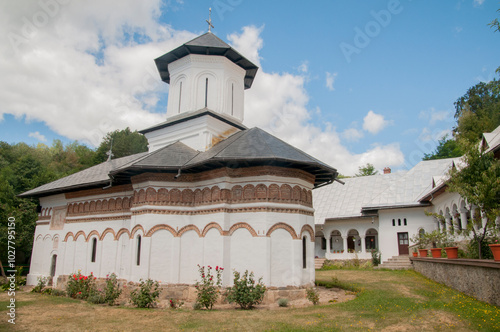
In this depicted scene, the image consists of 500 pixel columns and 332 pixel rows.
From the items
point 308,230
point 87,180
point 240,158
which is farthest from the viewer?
point 87,180

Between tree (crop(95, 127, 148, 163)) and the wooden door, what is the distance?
28.9 m

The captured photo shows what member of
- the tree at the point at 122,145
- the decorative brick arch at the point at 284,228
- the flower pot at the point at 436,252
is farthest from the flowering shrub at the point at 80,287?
the tree at the point at 122,145

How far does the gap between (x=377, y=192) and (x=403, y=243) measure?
4.42m

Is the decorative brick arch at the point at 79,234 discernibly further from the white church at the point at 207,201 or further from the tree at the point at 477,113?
the tree at the point at 477,113

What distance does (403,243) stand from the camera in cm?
2086

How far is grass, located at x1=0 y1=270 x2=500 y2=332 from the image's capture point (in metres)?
7.02

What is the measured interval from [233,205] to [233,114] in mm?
5813

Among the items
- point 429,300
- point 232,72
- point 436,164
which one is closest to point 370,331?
point 429,300

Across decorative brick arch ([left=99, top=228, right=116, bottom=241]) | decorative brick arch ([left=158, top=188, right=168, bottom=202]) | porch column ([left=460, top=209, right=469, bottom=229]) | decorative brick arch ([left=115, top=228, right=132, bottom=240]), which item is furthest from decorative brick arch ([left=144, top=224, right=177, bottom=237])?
porch column ([left=460, top=209, right=469, bottom=229])

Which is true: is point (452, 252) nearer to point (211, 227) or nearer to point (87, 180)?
point (211, 227)

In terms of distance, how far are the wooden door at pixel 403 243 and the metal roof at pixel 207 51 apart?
42.7ft

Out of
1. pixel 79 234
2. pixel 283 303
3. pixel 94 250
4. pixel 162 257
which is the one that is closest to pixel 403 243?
pixel 283 303

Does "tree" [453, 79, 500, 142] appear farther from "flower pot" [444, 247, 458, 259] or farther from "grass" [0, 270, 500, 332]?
"grass" [0, 270, 500, 332]

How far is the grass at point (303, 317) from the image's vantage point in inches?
276
